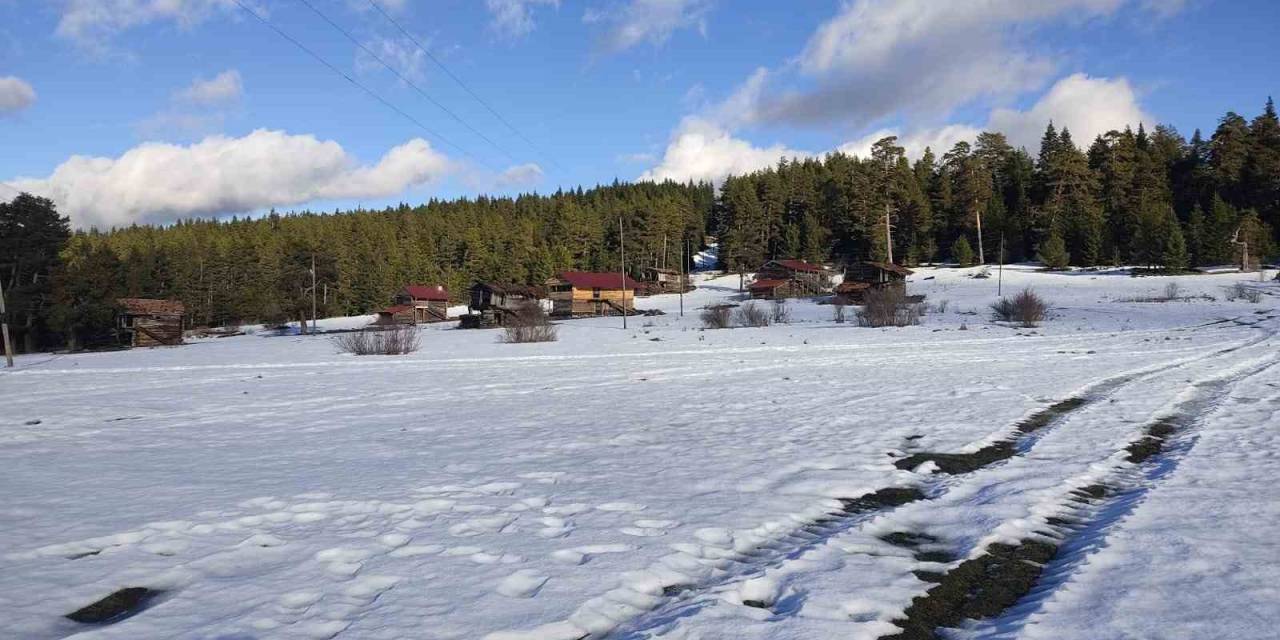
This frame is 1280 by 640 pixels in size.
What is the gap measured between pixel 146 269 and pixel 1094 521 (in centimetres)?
9056

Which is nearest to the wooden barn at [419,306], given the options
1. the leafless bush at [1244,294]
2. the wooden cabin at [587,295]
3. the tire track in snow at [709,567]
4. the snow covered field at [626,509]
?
the wooden cabin at [587,295]

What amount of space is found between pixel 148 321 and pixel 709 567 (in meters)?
61.7

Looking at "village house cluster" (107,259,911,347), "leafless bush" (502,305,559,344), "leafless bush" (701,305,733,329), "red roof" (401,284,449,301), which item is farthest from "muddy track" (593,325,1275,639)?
"red roof" (401,284,449,301)

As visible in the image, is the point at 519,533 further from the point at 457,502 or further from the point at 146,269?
the point at 146,269

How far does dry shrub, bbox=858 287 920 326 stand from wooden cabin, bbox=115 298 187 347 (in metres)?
52.1

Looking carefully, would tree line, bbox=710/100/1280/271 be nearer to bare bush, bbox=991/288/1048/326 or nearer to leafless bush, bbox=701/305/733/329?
bare bush, bbox=991/288/1048/326

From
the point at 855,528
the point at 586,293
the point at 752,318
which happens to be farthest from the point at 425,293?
the point at 855,528

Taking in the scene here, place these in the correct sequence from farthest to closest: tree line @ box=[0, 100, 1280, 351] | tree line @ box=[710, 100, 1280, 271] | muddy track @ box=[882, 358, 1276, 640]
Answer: tree line @ box=[710, 100, 1280, 271] < tree line @ box=[0, 100, 1280, 351] < muddy track @ box=[882, 358, 1276, 640]

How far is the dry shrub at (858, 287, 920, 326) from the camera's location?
35906 millimetres

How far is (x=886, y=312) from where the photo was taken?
3600cm

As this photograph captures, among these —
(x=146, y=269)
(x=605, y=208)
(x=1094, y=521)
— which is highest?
(x=605, y=208)

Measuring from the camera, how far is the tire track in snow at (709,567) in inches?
142

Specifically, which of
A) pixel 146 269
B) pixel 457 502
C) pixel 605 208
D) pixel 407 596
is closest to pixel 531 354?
pixel 457 502

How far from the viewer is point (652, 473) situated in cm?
699
